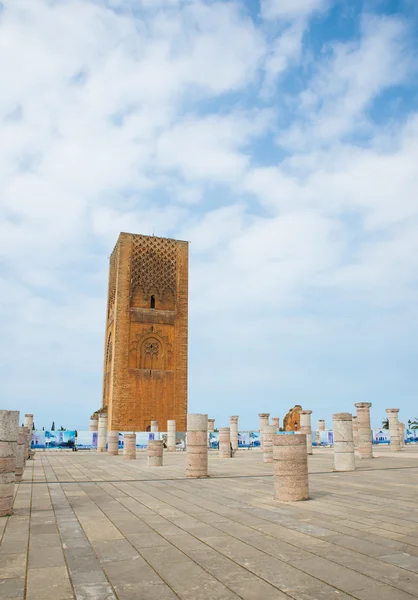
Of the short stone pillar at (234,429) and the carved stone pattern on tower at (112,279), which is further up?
the carved stone pattern on tower at (112,279)

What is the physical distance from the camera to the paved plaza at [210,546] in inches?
123

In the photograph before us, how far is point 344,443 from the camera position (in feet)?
39.9

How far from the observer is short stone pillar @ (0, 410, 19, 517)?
5.74 m

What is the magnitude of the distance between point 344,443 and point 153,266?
941 inches

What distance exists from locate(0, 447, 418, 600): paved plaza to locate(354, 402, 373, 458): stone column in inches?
373

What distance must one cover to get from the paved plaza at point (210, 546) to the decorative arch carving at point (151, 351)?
80.9 feet

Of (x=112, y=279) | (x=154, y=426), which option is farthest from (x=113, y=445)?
(x=112, y=279)

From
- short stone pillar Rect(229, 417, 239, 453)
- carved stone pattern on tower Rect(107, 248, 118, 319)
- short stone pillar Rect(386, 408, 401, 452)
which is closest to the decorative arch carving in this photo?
carved stone pattern on tower Rect(107, 248, 118, 319)

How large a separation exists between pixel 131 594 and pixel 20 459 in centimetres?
773

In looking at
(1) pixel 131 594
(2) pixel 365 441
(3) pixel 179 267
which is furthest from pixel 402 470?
(3) pixel 179 267

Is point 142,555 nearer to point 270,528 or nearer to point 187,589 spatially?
point 187,589

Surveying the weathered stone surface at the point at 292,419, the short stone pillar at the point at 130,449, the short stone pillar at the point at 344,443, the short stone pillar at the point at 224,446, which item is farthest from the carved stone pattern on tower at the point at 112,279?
the short stone pillar at the point at 344,443

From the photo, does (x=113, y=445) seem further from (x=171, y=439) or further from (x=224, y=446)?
(x=224, y=446)

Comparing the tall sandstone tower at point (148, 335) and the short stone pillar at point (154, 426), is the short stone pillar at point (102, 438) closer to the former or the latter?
the short stone pillar at point (154, 426)
